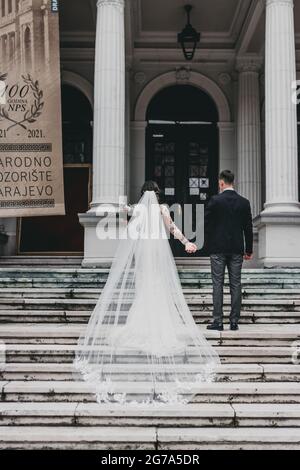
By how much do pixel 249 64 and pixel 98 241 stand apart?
7.04m

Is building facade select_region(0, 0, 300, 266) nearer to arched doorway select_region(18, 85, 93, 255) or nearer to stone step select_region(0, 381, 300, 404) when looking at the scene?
arched doorway select_region(18, 85, 93, 255)

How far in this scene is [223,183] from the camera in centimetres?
752

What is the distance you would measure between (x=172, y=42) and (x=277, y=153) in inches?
224

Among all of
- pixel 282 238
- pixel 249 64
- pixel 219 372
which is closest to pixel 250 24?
pixel 249 64

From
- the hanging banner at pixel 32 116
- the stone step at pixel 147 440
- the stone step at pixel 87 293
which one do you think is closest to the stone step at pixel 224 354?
the stone step at pixel 147 440

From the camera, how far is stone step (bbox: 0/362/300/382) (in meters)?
6.16

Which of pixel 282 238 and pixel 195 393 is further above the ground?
pixel 282 238

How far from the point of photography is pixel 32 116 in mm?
10695

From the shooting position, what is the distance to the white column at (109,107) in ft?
35.7

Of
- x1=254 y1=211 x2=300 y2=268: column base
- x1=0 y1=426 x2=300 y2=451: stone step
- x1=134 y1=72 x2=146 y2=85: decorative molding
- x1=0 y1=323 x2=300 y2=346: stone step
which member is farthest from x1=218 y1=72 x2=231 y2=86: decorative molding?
x1=0 y1=426 x2=300 y2=451: stone step

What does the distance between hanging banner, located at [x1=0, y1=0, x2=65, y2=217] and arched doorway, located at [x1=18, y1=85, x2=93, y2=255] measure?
13.2ft

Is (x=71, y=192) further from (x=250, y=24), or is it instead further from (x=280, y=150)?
(x=280, y=150)

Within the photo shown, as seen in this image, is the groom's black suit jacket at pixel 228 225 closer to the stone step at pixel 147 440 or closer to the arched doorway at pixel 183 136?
the stone step at pixel 147 440
